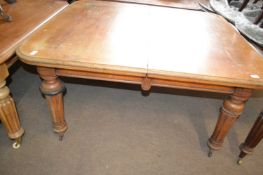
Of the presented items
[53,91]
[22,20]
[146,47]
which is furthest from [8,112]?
[146,47]

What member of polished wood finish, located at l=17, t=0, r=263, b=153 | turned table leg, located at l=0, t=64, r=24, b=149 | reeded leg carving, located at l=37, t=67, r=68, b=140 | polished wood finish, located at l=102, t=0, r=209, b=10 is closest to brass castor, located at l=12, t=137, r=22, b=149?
turned table leg, located at l=0, t=64, r=24, b=149

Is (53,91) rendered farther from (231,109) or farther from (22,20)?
(231,109)

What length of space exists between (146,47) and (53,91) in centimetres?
52

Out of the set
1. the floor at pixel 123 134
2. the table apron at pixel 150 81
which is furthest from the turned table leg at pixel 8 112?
the table apron at pixel 150 81

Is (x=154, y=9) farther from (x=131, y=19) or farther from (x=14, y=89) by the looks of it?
(x=14, y=89)

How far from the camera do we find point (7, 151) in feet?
3.97

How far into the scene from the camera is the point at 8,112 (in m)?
1.06

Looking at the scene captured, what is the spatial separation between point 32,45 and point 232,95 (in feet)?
3.25

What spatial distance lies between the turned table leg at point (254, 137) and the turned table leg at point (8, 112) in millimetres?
1288

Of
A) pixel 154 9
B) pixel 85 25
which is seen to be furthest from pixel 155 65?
pixel 154 9

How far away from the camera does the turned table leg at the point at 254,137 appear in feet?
3.47

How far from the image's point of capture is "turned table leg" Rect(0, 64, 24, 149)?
3.23ft

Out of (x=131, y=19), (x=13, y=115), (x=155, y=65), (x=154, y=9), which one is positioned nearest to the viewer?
(x=155, y=65)

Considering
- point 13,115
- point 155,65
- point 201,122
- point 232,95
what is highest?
point 155,65
